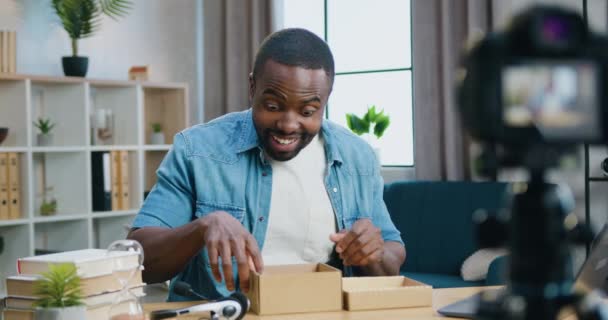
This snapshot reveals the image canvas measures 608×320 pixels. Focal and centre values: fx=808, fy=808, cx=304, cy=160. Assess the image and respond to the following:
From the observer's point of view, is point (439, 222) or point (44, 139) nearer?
point (439, 222)

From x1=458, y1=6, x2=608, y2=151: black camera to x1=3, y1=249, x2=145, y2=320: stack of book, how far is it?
1.01m

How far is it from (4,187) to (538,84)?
4.41 metres

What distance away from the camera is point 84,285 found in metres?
1.38

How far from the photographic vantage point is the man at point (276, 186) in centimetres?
191

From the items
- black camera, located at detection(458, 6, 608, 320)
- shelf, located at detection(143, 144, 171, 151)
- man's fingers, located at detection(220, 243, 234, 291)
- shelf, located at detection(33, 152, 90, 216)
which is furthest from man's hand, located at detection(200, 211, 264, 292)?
shelf, located at detection(143, 144, 171, 151)

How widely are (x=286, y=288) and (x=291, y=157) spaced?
56cm

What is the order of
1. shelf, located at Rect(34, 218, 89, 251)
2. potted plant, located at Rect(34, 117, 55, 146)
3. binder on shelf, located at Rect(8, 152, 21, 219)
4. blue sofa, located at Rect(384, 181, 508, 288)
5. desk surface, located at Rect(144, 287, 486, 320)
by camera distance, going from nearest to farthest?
1. desk surface, located at Rect(144, 287, 486, 320)
2. blue sofa, located at Rect(384, 181, 508, 288)
3. binder on shelf, located at Rect(8, 152, 21, 219)
4. potted plant, located at Rect(34, 117, 55, 146)
5. shelf, located at Rect(34, 218, 89, 251)

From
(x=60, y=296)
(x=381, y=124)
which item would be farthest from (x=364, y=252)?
(x=381, y=124)

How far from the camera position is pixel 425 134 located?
15.2 feet

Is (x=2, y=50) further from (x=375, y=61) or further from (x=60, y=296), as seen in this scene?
(x=60, y=296)

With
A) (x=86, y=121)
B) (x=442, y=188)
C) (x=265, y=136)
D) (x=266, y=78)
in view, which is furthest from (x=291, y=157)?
(x=86, y=121)

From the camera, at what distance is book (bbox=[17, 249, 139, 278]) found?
139 centimetres

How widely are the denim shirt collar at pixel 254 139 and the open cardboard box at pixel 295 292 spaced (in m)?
0.53

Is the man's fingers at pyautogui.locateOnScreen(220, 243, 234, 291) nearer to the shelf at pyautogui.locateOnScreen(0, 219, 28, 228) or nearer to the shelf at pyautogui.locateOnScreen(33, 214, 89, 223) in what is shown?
the shelf at pyautogui.locateOnScreen(0, 219, 28, 228)
